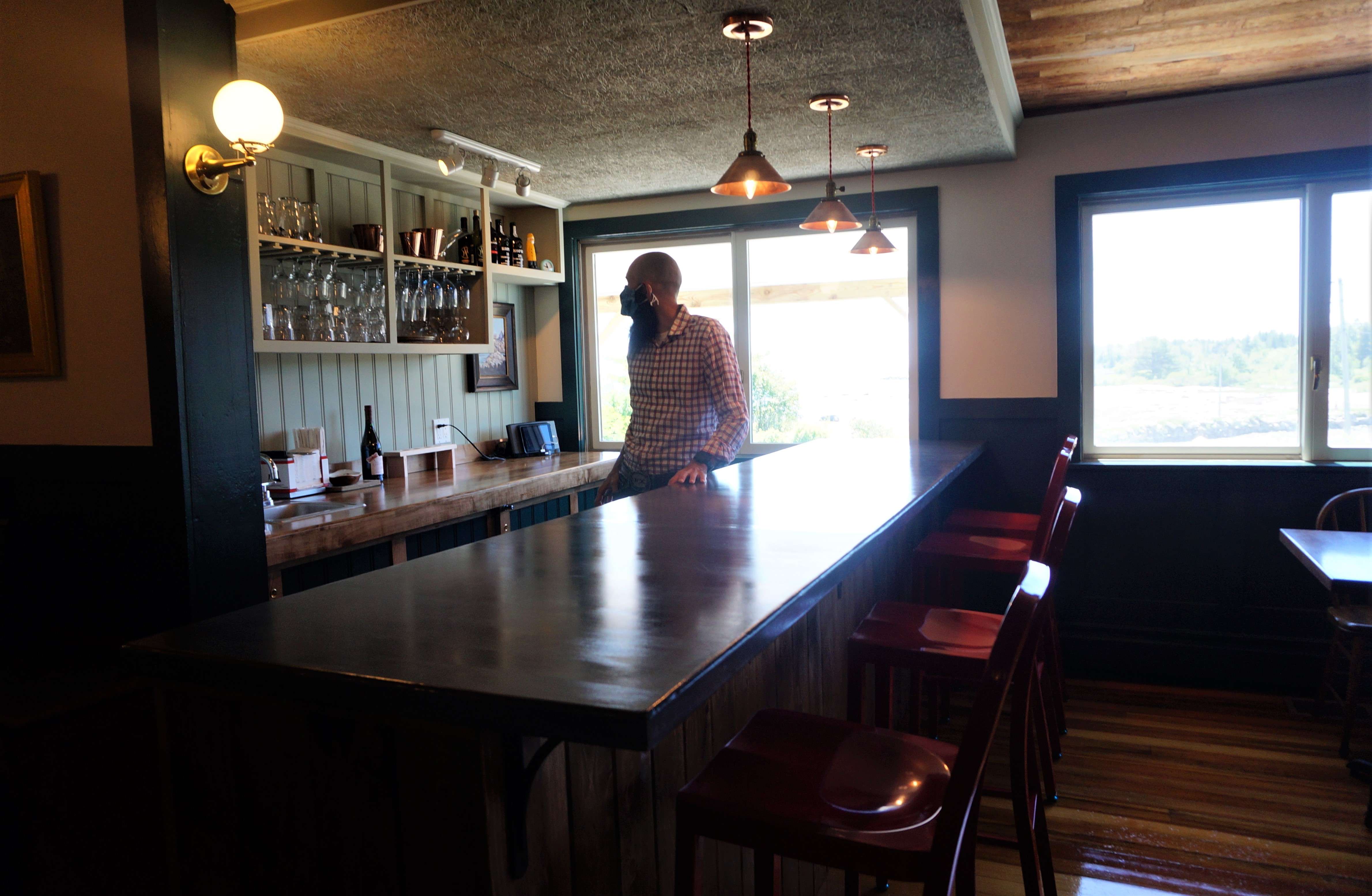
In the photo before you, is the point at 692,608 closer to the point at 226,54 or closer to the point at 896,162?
the point at 226,54

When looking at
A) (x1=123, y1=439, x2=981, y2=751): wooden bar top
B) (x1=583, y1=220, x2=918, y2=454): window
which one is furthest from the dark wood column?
(x1=583, y1=220, x2=918, y2=454): window

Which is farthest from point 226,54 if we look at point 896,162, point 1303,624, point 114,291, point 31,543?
point 1303,624

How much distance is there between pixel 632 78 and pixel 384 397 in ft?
6.20

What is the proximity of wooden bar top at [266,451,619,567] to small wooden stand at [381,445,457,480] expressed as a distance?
0.03 metres

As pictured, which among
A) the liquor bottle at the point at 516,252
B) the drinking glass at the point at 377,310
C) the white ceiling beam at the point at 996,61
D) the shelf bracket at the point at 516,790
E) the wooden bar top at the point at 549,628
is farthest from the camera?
the liquor bottle at the point at 516,252

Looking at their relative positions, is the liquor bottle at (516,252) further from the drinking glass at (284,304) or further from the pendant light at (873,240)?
the pendant light at (873,240)

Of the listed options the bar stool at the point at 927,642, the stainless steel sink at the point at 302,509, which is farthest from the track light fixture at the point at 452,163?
the bar stool at the point at 927,642

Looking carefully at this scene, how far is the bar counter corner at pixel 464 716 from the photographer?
980mm

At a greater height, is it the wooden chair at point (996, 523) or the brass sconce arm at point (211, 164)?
the brass sconce arm at point (211, 164)

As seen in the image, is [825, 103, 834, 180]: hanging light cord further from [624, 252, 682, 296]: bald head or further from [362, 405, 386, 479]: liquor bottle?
[362, 405, 386, 479]: liquor bottle

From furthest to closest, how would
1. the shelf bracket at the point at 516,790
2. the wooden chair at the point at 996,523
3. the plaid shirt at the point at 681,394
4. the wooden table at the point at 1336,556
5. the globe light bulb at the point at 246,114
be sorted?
the wooden chair at the point at 996,523
the plaid shirt at the point at 681,394
the wooden table at the point at 1336,556
the globe light bulb at the point at 246,114
the shelf bracket at the point at 516,790

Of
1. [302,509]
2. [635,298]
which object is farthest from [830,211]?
[302,509]

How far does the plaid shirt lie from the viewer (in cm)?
298

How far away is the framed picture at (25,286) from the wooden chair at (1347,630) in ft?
10.5
